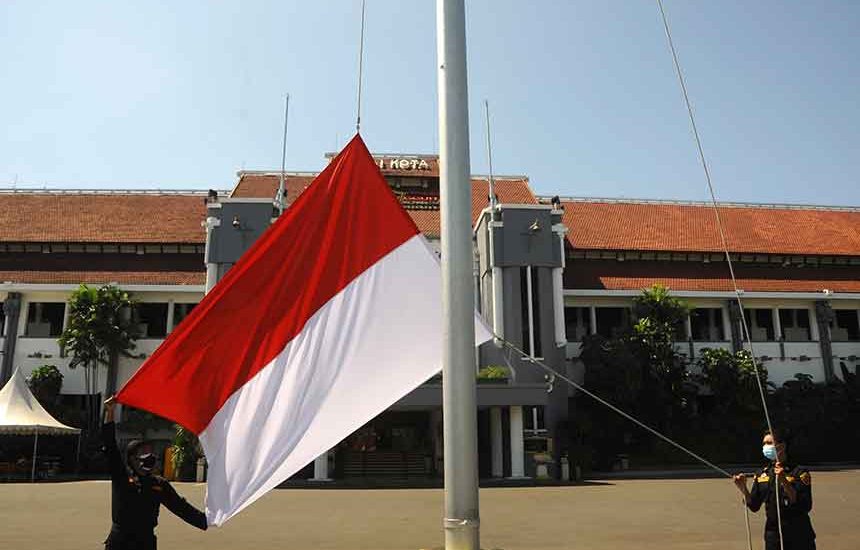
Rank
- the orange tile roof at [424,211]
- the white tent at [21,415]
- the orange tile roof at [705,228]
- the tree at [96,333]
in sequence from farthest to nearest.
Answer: the orange tile roof at [705,228]
the orange tile roof at [424,211]
the tree at [96,333]
the white tent at [21,415]

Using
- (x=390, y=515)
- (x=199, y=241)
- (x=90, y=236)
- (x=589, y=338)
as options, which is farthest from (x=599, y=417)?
(x=90, y=236)

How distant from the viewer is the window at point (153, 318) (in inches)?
1182

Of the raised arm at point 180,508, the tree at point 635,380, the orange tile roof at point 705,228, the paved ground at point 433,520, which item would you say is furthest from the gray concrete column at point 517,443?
the raised arm at point 180,508

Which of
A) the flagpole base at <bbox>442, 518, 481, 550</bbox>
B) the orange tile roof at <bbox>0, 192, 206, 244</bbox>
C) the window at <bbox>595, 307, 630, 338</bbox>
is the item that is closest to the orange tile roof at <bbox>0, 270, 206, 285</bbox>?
the orange tile roof at <bbox>0, 192, 206, 244</bbox>

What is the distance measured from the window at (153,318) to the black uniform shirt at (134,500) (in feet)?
88.4

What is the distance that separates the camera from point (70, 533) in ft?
37.5

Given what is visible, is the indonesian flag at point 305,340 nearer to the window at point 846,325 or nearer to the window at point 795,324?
the window at point 795,324

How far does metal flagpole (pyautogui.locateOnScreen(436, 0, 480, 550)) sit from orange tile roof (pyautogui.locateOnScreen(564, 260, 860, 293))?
28.4m

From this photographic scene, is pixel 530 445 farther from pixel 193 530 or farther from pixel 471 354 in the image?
pixel 471 354

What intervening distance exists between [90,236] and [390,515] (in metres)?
24.7

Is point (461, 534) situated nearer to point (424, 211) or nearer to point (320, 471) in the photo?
point (320, 471)

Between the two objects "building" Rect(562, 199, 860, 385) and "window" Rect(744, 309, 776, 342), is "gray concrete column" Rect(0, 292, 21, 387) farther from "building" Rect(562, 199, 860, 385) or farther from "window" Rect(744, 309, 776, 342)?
"window" Rect(744, 309, 776, 342)

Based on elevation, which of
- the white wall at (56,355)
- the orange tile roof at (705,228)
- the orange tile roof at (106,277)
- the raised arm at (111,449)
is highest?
the orange tile roof at (705,228)

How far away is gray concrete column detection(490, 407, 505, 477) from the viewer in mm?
24844
